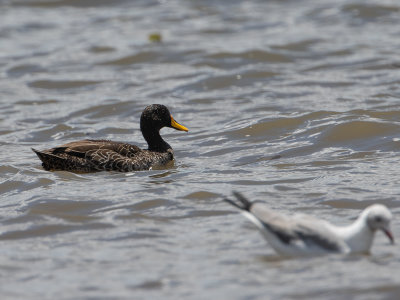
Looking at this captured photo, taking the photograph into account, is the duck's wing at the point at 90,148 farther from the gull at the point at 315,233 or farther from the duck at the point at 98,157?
the gull at the point at 315,233

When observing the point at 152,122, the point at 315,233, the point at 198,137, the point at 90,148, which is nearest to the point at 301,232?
the point at 315,233

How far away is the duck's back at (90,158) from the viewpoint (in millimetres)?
12297

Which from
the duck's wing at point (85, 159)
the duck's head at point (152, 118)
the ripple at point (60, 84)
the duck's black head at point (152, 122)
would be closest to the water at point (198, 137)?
the ripple at point (60, 84)

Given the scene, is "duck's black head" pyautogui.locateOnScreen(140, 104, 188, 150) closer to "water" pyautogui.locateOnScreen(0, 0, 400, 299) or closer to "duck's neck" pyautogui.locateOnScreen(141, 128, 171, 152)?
"duck's neck" pyautogui.locateOnScreen(141, 128, 171, 152)

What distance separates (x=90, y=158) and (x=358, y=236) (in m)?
5.30

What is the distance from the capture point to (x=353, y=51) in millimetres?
20031

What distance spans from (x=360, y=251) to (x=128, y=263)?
2160 mm

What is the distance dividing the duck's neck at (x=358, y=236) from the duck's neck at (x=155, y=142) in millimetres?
5519

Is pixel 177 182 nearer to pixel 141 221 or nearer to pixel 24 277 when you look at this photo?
pixel 141 221

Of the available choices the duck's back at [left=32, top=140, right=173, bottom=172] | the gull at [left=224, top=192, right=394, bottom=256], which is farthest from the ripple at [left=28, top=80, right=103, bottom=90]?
the gull at [left=224, top=192, right=394, bottom=256]

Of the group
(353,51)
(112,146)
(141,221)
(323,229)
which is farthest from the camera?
(353,51)

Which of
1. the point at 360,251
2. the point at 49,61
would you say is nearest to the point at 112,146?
the point at 360,251

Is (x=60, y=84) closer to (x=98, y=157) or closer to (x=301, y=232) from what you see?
(x=98, y=157)

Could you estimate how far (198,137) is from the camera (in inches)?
574
